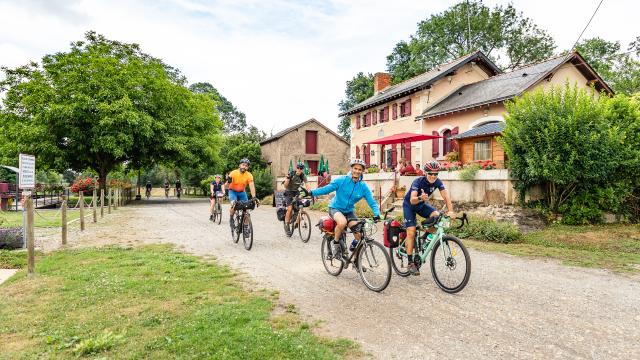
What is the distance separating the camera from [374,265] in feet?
19.8

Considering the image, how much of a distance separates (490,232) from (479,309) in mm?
6411

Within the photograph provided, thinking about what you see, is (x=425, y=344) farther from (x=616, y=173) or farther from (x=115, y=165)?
(x=115, y=165)

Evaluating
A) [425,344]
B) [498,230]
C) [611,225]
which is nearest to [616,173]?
[611,225]

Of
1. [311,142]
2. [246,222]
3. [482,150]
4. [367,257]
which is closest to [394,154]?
[482,150]

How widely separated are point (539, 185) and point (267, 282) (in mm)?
11041

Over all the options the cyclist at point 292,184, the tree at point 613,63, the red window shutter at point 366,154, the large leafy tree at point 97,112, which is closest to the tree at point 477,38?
the tree at point 613,63

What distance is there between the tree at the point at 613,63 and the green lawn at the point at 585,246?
29.4 metres

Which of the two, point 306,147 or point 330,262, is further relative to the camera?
point 306,147

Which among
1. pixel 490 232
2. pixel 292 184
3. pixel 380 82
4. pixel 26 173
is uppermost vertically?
pixel 380 82

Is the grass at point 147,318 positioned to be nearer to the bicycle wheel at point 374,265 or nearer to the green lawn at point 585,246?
the bicycle wheel at point 374,265

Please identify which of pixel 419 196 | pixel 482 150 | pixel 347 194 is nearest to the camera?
pixel 419 196

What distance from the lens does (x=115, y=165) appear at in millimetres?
32344

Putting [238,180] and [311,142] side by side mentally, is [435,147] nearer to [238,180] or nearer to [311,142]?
[238,180]

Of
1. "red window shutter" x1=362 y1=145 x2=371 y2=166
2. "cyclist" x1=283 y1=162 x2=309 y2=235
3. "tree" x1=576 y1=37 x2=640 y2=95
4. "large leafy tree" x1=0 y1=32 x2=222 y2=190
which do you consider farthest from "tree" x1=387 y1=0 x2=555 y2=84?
"cyclist" x1=283 y1=162 x2=309 y2=235
